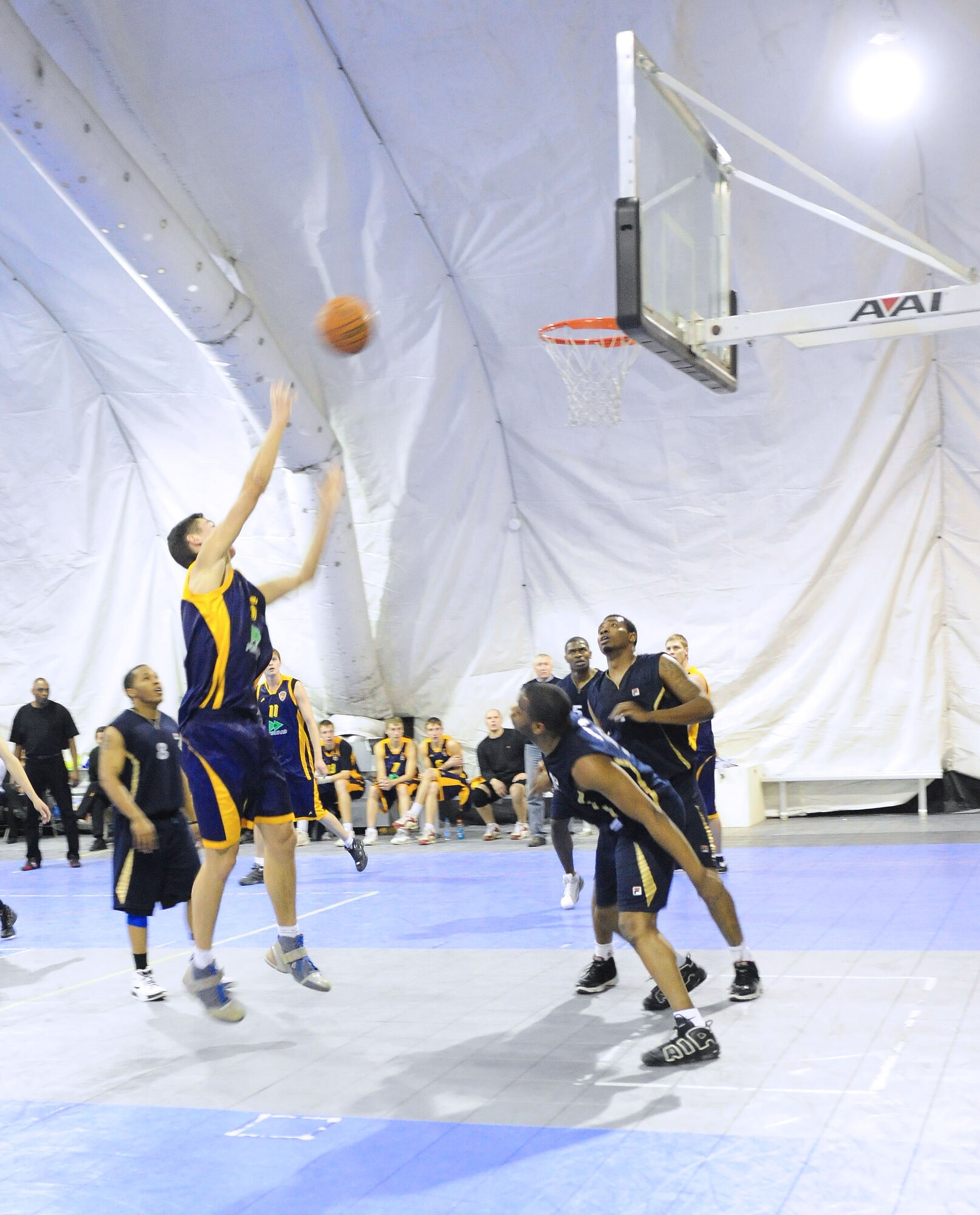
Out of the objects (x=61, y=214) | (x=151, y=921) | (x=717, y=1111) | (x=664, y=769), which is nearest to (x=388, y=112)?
(x=61, y=214)

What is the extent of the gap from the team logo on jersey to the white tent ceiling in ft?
12.5

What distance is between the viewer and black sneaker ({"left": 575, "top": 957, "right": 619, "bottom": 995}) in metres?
5.57

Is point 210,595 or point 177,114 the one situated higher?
point 177,114

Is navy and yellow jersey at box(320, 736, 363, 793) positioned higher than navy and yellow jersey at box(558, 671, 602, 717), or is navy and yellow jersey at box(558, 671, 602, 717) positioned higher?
navy and yellow jersey at box(558, 671, 602, 717)

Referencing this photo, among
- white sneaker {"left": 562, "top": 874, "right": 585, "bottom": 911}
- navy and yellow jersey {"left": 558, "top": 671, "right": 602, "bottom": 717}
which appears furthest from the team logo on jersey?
white sneaker {"left": 562, "top": 874, "right": 585, "bottom": 911}

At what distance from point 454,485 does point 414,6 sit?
4924mm

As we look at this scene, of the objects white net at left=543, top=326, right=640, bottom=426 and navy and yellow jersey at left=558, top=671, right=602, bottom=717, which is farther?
white net at left=543, top=326, right=640, bottom=426

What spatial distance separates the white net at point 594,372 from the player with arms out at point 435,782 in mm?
3707

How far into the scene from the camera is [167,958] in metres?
7.06

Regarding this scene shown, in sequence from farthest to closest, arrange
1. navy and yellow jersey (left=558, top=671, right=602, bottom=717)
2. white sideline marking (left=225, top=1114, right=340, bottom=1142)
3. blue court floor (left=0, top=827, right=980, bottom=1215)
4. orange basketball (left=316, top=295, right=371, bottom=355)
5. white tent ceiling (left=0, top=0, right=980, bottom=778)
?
white tent ceiling (left=0, top=0, right=980, bottom=778), navy and yellow jersey (left=558, top=671, right=602, bottom=717), orange basketball (left=316, top=295, right=371, bottom=355), white sideline marking (left=225, top=1114, right=340, bottom=1142), blue court floor (left=0, top=827, right=980, bottom=1215)

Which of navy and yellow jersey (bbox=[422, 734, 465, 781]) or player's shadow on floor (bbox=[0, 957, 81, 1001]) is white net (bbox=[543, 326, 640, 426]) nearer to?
navy and yellow jersey (bbox=[422, 734, 465, 781])

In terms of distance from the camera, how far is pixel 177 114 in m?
12.1

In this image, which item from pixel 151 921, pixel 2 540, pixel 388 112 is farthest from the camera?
pixel 2 540

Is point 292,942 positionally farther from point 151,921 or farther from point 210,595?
point 151,921
